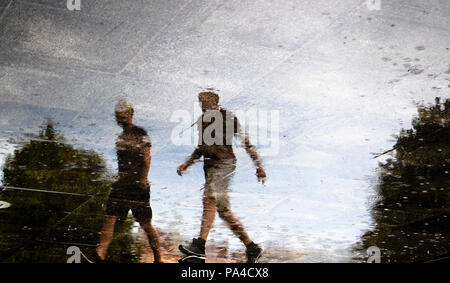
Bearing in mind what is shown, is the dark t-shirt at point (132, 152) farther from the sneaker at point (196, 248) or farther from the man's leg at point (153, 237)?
the man's leg at point (153, 237)

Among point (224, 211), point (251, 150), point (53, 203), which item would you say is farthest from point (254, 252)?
point (53, 203)

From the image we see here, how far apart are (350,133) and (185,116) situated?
4.26ft

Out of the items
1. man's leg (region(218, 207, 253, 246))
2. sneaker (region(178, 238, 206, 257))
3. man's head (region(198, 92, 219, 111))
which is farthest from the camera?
man's leg (region(218, 207, 253, 246))

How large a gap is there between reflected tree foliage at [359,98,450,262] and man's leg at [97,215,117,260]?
3.04 metres

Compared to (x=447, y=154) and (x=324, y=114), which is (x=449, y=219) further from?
(x=324, y=114)

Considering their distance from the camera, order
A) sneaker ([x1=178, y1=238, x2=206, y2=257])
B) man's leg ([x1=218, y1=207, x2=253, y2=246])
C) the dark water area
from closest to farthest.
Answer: the dark water area → sneaker ([x1=178, y1=238, x2=206, y2=257]) → man's leg ([x1=218, y1=207, x2=253, y2=246])

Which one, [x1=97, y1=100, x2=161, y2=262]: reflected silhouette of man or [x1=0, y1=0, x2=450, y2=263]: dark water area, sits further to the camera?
[x1=97, y1=100, x2=161, y2=262]: reflected silhouette of man

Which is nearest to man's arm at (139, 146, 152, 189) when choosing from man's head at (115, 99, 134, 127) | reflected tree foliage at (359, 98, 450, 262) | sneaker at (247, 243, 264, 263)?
man's head at (115, 99, 134, 127)

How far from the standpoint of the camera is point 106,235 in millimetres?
5234

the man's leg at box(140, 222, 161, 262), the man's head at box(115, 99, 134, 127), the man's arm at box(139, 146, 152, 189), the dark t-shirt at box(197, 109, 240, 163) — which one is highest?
the man's head at box(115, 99, 134, 127)

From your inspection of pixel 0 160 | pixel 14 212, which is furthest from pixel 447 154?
pixel 14 212

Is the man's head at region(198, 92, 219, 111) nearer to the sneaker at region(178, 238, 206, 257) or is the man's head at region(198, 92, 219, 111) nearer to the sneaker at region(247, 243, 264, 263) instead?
the sneaker at region(178, 238, 206, 257)

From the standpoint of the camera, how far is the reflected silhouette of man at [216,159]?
9.50 ft

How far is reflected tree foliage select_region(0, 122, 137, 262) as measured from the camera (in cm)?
346
